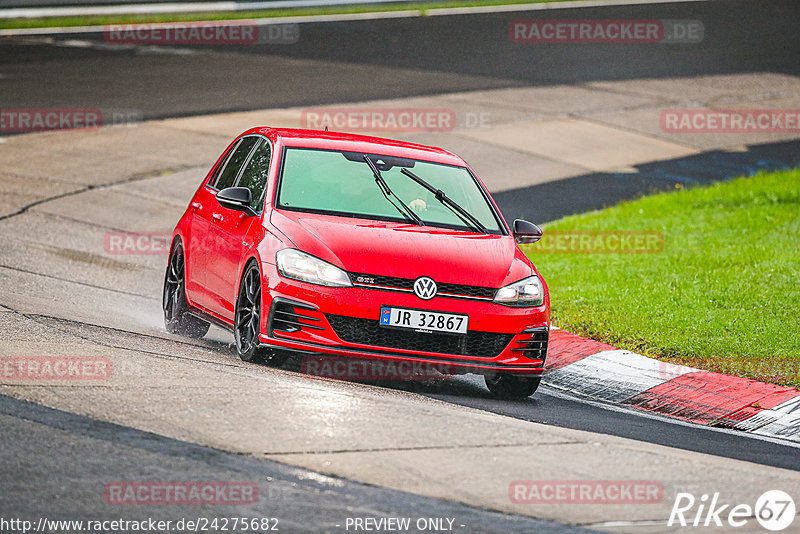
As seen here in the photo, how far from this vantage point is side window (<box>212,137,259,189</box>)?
32.2 feet

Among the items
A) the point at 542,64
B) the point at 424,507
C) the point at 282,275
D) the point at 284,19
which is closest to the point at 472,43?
the point at 542,64

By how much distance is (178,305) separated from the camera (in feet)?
33.0

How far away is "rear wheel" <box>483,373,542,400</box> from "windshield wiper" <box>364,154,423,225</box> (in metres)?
1.22

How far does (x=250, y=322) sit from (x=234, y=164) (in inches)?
77.7

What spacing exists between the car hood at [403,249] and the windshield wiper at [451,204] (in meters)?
0.27

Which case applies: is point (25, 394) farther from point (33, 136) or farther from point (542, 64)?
point (542, 64)

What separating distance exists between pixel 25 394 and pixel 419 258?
8.63 feet

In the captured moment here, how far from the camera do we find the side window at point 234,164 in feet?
32.2

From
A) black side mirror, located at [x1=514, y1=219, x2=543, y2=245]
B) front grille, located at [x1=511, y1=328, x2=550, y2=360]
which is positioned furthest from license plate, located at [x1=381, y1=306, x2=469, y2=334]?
black side mirror, located at [x1=514, y1=219, x2=543, y2=245]

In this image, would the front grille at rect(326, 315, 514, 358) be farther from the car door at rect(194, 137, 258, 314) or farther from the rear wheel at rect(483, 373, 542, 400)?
the car door at rect(194, 137, 258, 314)

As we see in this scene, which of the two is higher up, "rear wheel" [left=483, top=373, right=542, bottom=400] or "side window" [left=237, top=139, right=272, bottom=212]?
"side window" [left=237, top=139, right=272, bottom=212]

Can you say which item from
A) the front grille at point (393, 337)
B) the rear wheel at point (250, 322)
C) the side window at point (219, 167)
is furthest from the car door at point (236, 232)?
the front grille at point (393, 337)

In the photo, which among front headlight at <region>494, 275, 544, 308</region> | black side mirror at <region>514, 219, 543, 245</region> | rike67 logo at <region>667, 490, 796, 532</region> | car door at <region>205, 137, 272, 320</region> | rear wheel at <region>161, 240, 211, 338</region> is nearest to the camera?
rike67 logo at <region>667, 490, 796, 532</region>

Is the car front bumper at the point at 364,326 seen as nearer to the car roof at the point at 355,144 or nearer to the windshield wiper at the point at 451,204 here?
the windshield wiper at the point at 451,204
